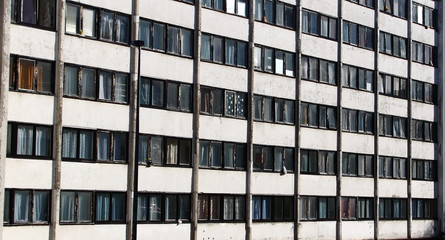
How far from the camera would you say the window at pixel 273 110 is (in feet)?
150

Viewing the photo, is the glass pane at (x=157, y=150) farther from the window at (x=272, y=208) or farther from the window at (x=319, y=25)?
the window at (x=319, y=25)

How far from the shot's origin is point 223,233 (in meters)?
43.0

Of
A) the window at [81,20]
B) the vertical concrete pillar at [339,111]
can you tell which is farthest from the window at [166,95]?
the vertical concrete pillar at [339,111]

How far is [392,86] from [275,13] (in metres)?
12.8

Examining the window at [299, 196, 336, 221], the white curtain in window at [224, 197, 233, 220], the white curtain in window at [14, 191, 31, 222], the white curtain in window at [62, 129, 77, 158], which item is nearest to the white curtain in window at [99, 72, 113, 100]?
the white curtain in window at [62, 129, 77, 158]

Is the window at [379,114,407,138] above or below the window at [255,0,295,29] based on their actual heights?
below

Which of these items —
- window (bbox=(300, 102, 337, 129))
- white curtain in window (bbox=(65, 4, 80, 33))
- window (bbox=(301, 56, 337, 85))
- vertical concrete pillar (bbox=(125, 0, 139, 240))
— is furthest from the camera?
→ window (bbox=(301, 56, 337, 85))

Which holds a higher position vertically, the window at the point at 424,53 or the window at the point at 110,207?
the window at the point at 424,53

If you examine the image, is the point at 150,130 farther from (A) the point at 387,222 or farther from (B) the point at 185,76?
(A) the point at 387,222

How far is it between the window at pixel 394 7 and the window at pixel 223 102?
1591 centimetres

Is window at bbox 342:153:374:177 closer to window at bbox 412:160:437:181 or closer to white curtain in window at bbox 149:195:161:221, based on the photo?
window at bbox 412:160:437:181

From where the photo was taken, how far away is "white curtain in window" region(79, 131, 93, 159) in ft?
120

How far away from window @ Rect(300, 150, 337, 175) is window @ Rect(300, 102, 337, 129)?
1617 millimetres

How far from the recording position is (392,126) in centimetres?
5609
